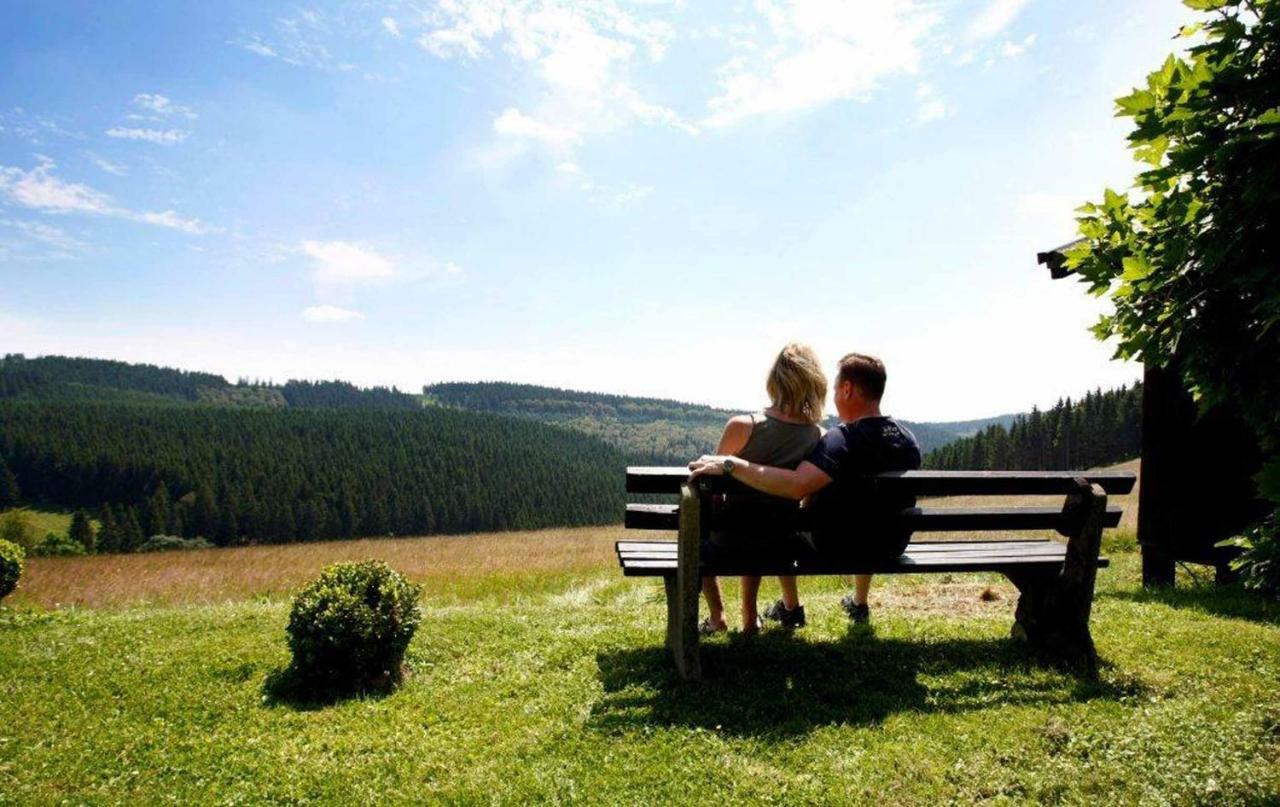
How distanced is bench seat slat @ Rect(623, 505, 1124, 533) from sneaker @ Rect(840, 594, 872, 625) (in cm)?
164

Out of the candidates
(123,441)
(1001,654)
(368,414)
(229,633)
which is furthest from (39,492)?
(1001,654)

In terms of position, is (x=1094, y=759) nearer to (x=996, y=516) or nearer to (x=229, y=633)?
(x=996, y=516)

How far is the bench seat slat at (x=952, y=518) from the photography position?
5.57 m

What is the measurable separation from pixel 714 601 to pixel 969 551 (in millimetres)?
2390

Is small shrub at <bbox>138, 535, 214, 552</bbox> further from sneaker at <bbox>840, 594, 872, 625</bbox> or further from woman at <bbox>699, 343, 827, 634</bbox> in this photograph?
woman at <bbox>699, 343, 827, 634</bbox>

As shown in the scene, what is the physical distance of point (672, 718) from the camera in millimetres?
4676

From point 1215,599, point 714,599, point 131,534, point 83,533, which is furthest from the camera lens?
point 131,534

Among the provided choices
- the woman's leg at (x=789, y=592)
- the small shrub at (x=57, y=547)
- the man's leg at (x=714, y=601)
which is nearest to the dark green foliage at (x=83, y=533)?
the small shrub at (x=57, y=547)

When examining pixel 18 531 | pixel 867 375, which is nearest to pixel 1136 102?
pixel 867 375

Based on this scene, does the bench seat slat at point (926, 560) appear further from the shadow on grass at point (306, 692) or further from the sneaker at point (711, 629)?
the shadow on grass at point (306, 692)

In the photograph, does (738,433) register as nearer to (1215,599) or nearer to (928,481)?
(928,481)

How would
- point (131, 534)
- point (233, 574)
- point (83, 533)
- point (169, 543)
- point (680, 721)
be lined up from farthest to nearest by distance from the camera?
point (131, 534)
point (169, 543)
point (83, 533)
point (233, 574)
point (680, 721)

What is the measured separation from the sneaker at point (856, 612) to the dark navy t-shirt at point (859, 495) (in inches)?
69.6

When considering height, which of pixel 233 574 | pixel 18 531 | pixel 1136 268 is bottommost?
pixel 18 531
